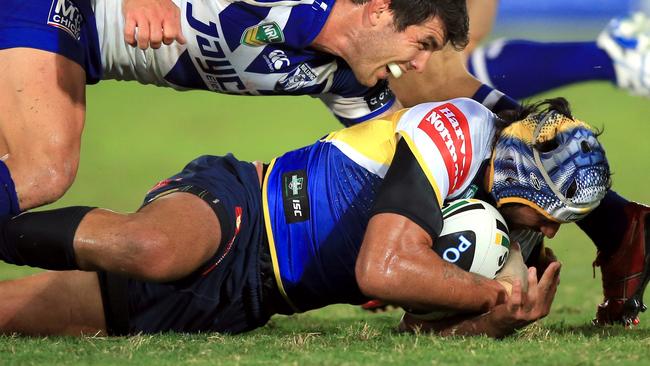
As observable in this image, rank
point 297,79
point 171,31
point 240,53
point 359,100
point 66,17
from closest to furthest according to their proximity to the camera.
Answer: point 171,31 < point 66,17 < point 240,53 < point 297,79 < point 359,100

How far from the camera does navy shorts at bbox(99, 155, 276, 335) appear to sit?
5461 mm

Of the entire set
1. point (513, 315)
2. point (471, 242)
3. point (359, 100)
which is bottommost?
point (513, 315)

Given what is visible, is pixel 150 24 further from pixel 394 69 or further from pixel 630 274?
pixel 630 274

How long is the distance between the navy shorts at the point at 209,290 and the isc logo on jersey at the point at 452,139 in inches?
35.7

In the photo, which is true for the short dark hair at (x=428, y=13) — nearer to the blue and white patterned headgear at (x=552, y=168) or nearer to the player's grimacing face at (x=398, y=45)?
the player's grimacing face at (x=398, y=45)

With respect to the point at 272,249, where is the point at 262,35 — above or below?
above

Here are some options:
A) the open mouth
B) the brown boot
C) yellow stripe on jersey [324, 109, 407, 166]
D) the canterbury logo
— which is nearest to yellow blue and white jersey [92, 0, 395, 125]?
the canterbury logo

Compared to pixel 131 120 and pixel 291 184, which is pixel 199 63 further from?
pixel 131 120

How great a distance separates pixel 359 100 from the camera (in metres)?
6.61

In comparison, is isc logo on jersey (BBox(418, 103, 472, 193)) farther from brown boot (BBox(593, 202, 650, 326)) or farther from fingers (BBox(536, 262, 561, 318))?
Result: brown boot (BBox(593, 202, 650, 326))

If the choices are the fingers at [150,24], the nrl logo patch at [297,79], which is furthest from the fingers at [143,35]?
the nrl logo patch at [297,79]

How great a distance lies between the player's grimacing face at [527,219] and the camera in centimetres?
538

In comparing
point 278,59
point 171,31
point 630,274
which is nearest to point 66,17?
point 171,31

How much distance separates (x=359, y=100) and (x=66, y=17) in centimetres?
167
